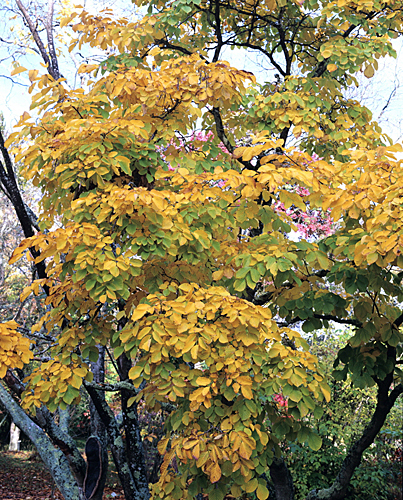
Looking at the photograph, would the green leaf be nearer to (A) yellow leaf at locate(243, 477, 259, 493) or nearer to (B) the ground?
(A) yellow leaf at locate(243, 477, 259, 493)

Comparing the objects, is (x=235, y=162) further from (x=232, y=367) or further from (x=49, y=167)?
(x=232, y=367)

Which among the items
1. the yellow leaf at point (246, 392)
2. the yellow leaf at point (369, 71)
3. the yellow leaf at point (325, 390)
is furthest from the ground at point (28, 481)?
the yellow leaf at point (369, 71)

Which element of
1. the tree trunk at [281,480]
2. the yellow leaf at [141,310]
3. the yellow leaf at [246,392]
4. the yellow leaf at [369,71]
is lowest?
the tree trunk at [281,480]

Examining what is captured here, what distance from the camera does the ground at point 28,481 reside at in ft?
27.8

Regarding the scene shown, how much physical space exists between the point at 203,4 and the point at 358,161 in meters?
3.48

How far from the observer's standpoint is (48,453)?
3.79 meters

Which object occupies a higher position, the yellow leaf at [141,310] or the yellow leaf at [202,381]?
the yellow leaf at [141,310]

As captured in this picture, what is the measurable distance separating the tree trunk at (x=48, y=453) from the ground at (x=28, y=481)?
4.53 m

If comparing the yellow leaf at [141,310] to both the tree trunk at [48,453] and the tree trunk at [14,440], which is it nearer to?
the tree trunk at [48,453]

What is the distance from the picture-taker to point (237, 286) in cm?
285

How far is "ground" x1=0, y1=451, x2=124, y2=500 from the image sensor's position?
27.8 feet

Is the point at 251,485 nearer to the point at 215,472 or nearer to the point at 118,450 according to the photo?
the point at 215,472

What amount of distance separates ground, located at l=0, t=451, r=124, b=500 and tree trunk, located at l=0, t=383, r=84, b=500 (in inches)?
178

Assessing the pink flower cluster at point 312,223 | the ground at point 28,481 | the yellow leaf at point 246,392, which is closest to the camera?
the yellow leaf at point 246,392
